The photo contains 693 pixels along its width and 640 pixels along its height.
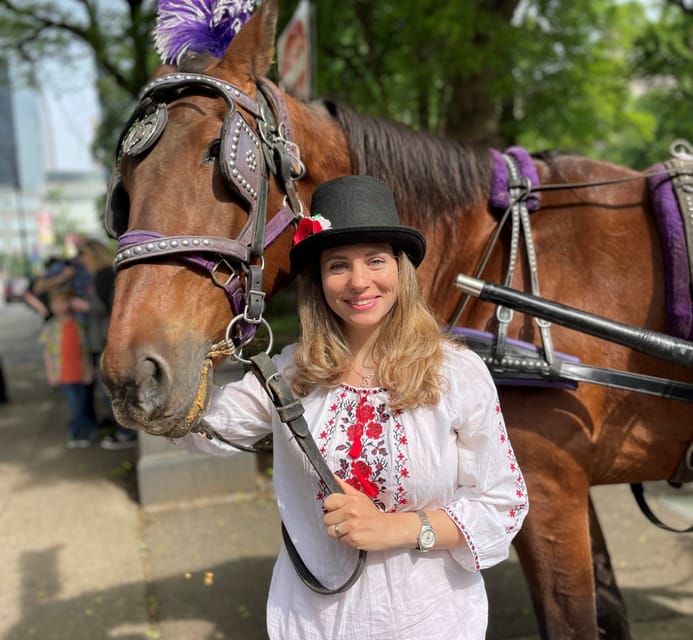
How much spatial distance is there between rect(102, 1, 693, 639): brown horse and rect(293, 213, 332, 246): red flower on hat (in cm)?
15

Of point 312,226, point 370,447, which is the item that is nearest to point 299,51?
point 312,226

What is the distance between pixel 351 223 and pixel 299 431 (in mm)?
514

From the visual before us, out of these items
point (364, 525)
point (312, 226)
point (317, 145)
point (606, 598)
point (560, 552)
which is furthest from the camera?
point (606, 598)

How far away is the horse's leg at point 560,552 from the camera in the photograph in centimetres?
181

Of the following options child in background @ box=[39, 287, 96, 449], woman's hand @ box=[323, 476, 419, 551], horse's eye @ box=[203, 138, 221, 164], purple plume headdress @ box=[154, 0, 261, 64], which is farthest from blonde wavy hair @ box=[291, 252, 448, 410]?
child in background @ box=[39, 287, 96, 449]

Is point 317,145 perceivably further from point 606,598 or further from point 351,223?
point 606,598

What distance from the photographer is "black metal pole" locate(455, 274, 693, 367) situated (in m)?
1.70

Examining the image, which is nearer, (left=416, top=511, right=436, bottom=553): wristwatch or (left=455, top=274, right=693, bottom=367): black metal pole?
(left=416, top=511, right=436, bottom=553): wristwatch

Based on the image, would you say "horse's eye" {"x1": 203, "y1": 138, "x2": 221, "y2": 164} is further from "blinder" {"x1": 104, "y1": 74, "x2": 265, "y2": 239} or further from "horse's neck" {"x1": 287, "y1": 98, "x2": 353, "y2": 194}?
"horse's neck" {"x1": 287, "y1": 98, "x2": 353, "y2": 194}

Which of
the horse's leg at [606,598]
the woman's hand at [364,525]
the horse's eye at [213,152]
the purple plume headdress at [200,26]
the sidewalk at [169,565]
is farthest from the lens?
the sidewalk at [169,565]

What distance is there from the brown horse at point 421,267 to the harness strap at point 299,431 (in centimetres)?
16

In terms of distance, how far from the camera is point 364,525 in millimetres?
1348

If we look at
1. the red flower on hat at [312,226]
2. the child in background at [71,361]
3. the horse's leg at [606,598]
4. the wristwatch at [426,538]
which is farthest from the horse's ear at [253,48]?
the child in background at [71,361]

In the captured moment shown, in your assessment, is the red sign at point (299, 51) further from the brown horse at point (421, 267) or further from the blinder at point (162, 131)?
the blinder at point (162, 131)
